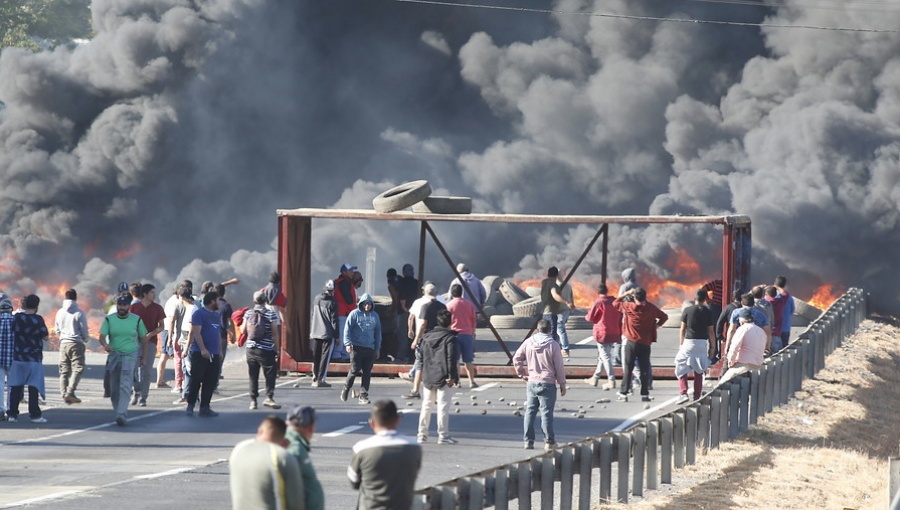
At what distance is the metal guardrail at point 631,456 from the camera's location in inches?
328

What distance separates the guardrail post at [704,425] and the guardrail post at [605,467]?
2593mm

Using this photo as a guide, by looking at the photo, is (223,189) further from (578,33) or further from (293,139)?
(578,33)

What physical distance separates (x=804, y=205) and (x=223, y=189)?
20219mm

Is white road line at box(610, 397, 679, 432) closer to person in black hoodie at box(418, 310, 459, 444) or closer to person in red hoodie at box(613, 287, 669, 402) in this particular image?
person in red hoodie at box(613, 287, 669, 402)

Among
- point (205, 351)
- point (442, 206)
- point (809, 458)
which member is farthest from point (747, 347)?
point (205, 351)

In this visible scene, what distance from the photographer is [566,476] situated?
945cm

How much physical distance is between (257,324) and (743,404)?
20.0ft

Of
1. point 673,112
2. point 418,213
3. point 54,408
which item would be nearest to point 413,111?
point 673,112

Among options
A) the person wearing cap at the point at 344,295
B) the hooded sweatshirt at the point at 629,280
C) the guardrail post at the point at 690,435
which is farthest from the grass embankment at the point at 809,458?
the person wearing cap at the point at 344,295

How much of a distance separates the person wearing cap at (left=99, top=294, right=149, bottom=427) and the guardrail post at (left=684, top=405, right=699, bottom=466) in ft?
21.8

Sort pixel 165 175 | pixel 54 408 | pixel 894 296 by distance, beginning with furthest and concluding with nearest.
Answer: pixel 165 175
pixel 894 296
pixel 54 408

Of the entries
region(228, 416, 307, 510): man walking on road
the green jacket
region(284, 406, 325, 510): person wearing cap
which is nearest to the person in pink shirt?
region(284, 406, 325, 510): person wearing cap

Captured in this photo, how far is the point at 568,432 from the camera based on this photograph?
13766 millimetres

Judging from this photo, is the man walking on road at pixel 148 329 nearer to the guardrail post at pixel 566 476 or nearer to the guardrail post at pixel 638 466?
the guardrail post at pixel 638 466
